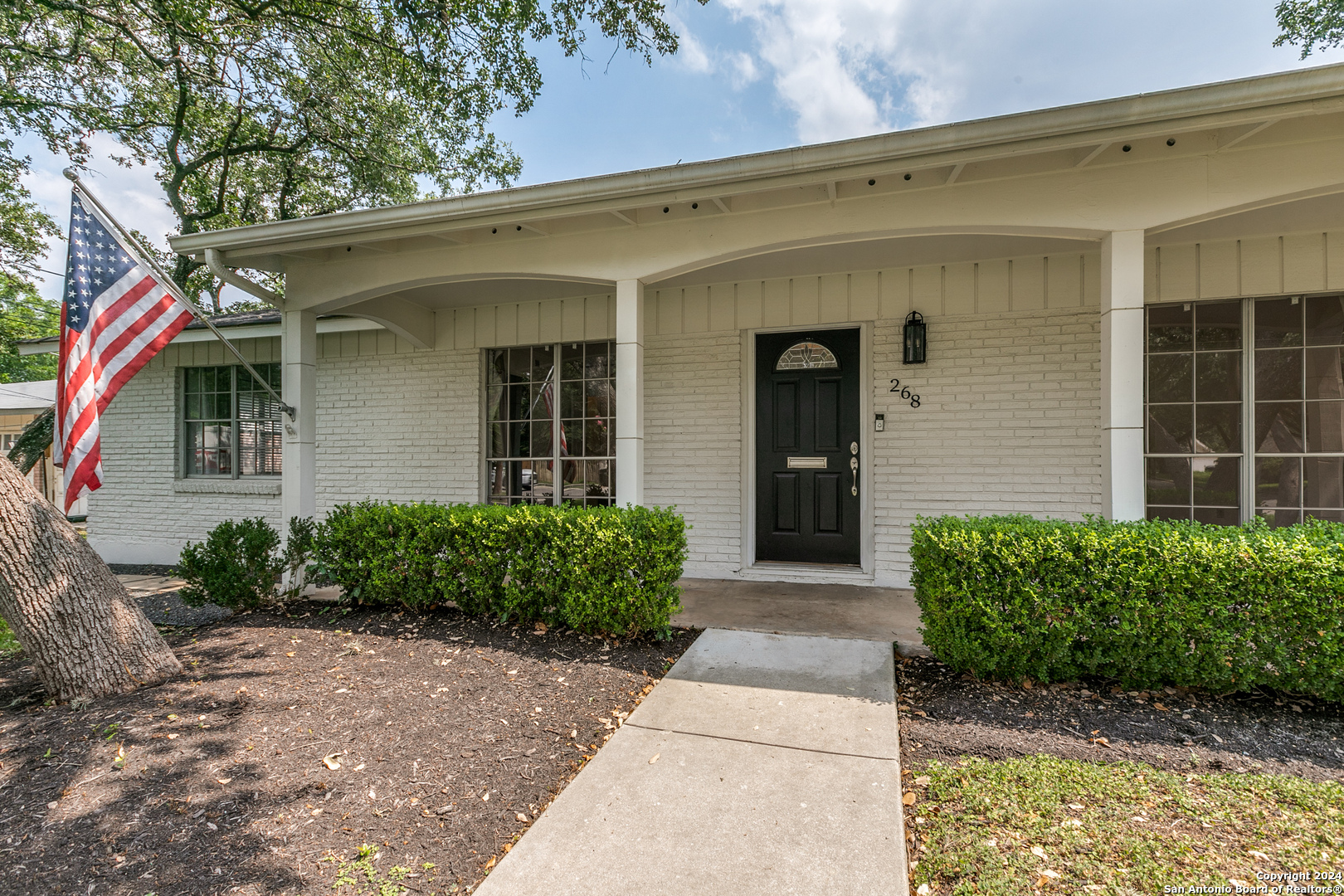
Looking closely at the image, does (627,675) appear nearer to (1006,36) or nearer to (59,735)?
(59,735)

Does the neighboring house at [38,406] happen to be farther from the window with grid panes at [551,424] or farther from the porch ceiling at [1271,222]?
the porch ceiling at [1271,222]

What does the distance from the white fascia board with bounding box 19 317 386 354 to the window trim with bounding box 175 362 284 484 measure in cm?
34

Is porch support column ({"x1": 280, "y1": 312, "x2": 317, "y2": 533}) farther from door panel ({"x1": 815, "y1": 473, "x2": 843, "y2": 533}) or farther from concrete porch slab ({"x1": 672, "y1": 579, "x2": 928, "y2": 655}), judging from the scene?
door panel ({"x1": 815, "y1": 473, "x2": 843, "y2": 533})

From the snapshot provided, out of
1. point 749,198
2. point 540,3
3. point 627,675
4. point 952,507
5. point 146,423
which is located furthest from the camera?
point 146,423

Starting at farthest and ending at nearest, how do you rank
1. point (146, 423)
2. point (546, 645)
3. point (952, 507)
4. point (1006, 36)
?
point (146, 423) < point (1006, 36) < point (952, 507) < point (546, 645)

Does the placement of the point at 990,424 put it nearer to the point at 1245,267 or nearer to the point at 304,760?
the point at 1245,267

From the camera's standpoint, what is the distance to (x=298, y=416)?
475cm

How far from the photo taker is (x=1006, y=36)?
19.3 feet

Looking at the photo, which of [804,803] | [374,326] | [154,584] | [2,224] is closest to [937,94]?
[374,326]

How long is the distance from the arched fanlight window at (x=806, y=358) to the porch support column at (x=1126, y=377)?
2.14m

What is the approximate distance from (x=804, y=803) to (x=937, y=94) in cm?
811

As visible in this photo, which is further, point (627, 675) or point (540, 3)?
point (540, 3)

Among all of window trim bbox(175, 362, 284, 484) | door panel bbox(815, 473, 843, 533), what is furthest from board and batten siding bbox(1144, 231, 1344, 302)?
window trim bbox(175, 362, 284, 484)

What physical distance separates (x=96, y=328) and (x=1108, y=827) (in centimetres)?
515
